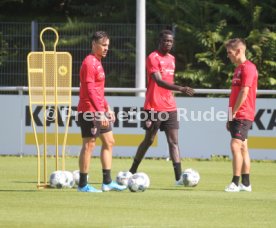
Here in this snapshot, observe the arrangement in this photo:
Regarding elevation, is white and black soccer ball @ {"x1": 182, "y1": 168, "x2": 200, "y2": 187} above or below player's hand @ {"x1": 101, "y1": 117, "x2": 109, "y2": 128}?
below

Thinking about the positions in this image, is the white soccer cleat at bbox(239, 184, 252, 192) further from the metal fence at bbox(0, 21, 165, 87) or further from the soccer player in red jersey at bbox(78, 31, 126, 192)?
the metal fence at bbox(0, 21, 165, 87)

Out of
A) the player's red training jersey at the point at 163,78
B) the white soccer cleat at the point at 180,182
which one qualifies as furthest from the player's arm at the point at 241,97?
the white soccer cleat at the point at 180,182

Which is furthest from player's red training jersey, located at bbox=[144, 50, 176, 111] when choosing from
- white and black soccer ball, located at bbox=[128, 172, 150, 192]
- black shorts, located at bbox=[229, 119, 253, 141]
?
white and black soccer ball, located at bbox=[128, 172, 150, 192]

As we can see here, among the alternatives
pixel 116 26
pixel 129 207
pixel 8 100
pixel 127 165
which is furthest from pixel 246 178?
pixel 116 26

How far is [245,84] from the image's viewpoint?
48.9 ft

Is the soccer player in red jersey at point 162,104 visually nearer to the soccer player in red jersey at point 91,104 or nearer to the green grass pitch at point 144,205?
the green grass pitch at point 144,205

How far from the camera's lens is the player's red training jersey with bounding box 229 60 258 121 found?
14.9 meters

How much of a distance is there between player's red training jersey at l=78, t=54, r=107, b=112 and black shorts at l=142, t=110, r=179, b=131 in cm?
162

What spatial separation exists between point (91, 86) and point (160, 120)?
1999 mm

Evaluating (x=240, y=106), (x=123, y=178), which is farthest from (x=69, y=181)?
(x=240, y=106)

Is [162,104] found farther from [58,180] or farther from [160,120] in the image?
[58,180]

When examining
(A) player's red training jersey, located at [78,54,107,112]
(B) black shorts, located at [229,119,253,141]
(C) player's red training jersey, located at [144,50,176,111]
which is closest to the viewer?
(A) player's red training jersey, located at [78,54,107,112]

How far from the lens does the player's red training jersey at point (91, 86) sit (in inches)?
575

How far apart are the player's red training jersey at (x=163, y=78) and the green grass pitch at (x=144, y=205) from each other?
1.22m
